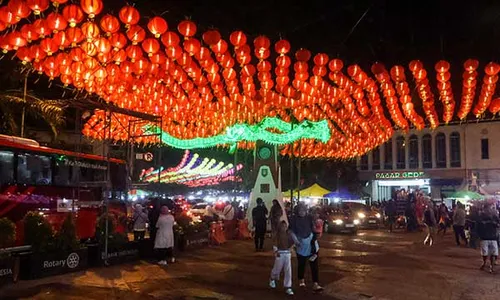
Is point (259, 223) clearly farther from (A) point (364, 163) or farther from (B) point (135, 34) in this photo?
(A) point (364, 163)

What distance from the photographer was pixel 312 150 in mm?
31828

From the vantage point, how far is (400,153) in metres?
52.0

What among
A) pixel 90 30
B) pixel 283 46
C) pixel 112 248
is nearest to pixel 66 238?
pixel 112 248

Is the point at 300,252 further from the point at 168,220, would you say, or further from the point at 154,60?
the point at 154,60

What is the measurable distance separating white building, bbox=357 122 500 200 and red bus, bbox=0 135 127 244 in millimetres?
33506

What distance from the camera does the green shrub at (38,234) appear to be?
1134 cm

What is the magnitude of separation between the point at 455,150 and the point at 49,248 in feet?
143

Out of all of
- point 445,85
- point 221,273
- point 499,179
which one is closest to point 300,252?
point 221,273

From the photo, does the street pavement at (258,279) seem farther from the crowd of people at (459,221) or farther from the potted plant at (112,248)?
the crowd of people at (459,221)

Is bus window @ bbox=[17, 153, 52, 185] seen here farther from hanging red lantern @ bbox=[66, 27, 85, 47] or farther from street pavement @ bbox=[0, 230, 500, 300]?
hanging red lantern @ bbox=[66, 27, 85, 47]

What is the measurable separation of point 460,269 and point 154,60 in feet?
33.4

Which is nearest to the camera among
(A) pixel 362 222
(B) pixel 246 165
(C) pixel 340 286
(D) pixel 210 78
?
(C) pixel 340 286

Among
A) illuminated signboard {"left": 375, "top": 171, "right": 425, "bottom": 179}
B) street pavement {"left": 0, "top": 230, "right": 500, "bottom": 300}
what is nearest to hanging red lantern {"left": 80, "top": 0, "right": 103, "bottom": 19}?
street pavement {"left": 0, "top": 230, "right": 500, "bottom": 300}

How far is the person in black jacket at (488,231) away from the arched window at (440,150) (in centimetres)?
3745
